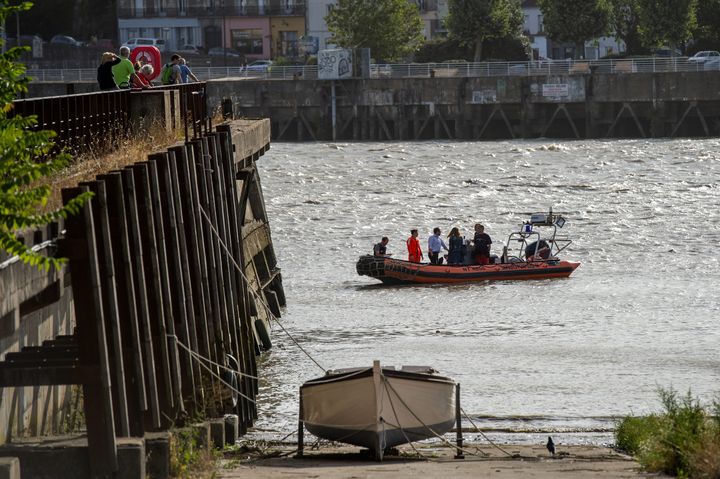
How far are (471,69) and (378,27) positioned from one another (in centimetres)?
1225

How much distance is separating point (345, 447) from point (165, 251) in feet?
14.5

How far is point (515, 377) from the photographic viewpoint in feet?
86.5

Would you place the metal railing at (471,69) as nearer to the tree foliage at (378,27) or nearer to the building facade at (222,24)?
the tree foliage at (378,27)

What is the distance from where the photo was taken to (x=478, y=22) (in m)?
95.8

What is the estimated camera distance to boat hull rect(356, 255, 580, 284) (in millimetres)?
38781

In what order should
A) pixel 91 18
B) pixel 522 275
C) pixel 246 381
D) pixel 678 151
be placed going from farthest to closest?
1. pixel 91 18
2. pixel 678 151
3. pixel 522 275
4. pixel 246 381

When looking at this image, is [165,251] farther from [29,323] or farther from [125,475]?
[125,475]

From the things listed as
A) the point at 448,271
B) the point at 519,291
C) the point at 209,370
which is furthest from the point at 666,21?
the point at 209,370

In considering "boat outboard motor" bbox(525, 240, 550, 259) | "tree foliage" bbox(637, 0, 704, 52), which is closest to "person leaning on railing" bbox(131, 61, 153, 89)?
"boat outboard motor" bbox(525, 240, 550, 259)

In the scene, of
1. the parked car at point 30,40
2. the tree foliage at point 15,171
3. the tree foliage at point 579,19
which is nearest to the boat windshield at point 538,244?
the tree foliage at point 15,171

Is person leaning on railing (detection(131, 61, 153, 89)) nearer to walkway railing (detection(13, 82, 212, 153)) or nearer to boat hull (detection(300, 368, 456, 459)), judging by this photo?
walkway railing (detection(13, 82, 212, 153))

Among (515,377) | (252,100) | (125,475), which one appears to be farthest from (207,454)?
(252,100)

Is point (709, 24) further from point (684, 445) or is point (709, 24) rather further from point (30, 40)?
point (684, 445)

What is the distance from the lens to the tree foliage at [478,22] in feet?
314
